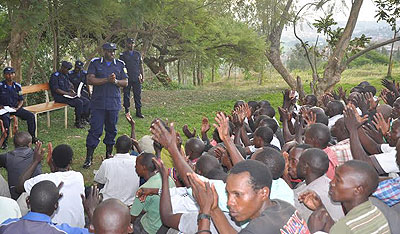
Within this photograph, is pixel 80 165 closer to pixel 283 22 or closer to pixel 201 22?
pixel 201 22

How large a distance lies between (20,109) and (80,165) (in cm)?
173

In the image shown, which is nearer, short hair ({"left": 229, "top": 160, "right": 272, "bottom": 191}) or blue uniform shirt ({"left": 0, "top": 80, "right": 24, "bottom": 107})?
short hair ({"left": 229, "top": 160, "right": 272, "bottom": 191})

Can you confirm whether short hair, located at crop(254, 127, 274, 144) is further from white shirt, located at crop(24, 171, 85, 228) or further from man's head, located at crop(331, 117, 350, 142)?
white shirt, located at crop(24, 171, 85, 228)

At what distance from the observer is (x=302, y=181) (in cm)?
367

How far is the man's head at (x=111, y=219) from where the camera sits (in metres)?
2.58

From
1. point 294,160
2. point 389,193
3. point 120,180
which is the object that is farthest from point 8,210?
point 389,193

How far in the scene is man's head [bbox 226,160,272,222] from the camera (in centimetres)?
225

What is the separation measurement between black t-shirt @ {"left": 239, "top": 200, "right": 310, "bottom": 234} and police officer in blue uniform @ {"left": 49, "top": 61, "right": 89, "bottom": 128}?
659cm

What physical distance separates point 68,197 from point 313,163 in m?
1.99

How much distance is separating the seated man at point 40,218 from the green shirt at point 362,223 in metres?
1.63

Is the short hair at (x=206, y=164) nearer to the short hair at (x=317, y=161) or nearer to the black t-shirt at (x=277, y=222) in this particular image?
the short hair at (x=317, y=161)

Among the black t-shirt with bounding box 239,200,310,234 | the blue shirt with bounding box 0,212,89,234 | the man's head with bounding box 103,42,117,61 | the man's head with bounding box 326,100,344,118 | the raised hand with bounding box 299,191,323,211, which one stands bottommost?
the blue shirt with bounding box 0,212,89,234

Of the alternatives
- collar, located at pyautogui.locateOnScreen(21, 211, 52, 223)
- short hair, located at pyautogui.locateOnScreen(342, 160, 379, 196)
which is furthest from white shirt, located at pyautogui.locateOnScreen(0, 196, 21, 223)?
short hair, located at pyautogui.locateOnScreen(342, 160, 379, 196)

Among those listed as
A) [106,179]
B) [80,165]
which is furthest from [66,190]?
[80,165]
